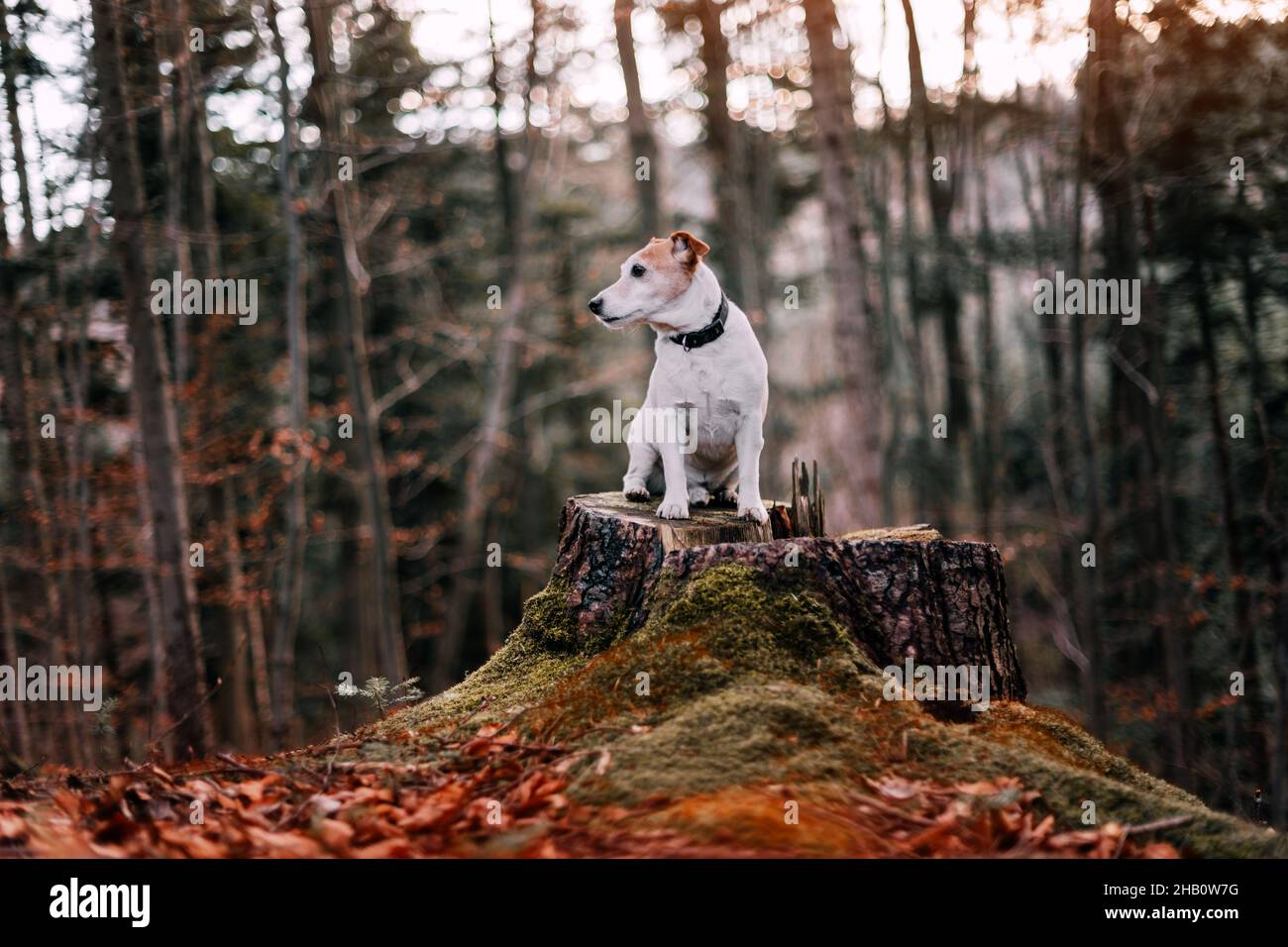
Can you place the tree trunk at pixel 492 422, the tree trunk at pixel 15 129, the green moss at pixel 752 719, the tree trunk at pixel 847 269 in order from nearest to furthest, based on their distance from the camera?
the green moss at pixel 752 719, the tree trunk at pixel 15 129, the tree trunk at pixel 847 269, the tree trunk at pixel 492 422

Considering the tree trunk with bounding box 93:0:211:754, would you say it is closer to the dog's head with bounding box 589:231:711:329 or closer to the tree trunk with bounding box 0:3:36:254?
the tree trunk with bounding box 0:3:36:254

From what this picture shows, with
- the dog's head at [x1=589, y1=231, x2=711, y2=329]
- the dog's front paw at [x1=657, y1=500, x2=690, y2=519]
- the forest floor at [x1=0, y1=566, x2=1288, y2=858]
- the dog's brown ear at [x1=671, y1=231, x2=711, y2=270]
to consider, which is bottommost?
the forest floor at [x1=0, y1=566, x2=1288, y2=858]

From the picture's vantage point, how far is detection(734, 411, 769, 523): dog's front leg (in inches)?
213

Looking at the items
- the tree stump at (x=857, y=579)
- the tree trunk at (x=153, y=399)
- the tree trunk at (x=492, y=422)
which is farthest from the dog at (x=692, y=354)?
the tree trunk at (x=492, y=422)

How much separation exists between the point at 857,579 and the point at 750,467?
1041 mm

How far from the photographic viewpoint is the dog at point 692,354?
17.9 ft

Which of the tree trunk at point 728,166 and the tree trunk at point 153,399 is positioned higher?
the tree trunk at point 728,166

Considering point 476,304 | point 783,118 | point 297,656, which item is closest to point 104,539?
point 297,656

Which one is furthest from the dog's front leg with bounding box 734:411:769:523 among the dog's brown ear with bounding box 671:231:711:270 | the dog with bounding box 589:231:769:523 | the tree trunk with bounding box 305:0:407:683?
the tree trunk with bounding box 305:0:407:683

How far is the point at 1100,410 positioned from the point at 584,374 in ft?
34.1

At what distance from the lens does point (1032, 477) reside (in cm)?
1816

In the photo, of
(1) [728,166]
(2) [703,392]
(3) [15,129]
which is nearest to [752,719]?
(2) [703,392]

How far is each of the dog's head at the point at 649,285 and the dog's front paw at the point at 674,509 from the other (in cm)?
107

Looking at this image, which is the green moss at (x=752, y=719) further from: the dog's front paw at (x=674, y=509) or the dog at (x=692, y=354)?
the dog at (x=692, y=354)
